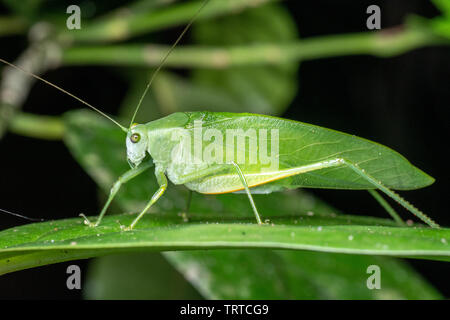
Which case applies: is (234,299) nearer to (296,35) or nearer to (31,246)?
(31,246)

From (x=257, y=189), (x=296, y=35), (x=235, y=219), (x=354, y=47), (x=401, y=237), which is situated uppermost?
(x=296, y=35)

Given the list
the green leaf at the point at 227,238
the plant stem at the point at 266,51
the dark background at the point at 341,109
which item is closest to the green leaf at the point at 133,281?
the green leaf at the point at 227,238

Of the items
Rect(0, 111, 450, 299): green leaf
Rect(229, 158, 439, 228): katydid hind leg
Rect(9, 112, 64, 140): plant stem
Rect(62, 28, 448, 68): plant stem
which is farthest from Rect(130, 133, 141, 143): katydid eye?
Rect(62, 28, 448, 68): plant stem

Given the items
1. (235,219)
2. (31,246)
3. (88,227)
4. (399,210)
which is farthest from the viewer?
(399,210)

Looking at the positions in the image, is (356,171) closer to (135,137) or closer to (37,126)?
(135,137)

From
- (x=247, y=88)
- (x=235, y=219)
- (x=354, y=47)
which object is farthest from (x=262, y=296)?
(x=247, y=88)

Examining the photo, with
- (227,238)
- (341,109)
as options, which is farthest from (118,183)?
(341,109)
